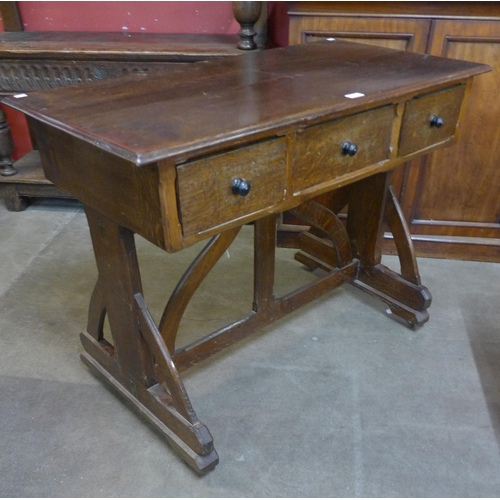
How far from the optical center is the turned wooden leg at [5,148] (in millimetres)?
2949

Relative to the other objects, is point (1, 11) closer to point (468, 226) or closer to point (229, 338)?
point (229, 338)

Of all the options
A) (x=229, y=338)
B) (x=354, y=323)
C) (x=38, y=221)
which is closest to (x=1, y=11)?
(x=38, y=221)

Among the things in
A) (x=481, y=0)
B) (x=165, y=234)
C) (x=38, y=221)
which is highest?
(x=481, y=0)

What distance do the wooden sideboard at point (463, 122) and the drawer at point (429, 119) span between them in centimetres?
57

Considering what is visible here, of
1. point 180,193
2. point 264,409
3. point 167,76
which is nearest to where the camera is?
point 180,193

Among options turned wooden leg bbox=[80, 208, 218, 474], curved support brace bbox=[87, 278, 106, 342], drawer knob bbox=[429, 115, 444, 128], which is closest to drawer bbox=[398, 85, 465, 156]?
drawer knob bbox=[429, 115, 444, 128]

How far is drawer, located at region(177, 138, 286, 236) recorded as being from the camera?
3.93ft

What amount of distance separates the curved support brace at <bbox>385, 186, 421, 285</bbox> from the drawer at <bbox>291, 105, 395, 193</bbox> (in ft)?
1.76

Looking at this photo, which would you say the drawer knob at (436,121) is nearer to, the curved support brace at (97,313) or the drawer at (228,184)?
the drawer at (228,184)

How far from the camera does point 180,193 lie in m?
1.18

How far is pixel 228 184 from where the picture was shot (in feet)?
4.14

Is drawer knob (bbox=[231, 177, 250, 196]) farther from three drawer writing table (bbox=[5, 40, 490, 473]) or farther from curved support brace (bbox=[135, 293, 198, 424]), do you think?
curved support brace (bbox=[135, 293, 198, 424])

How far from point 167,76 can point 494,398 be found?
59.2 inches

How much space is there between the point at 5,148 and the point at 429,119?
2.29 meters
